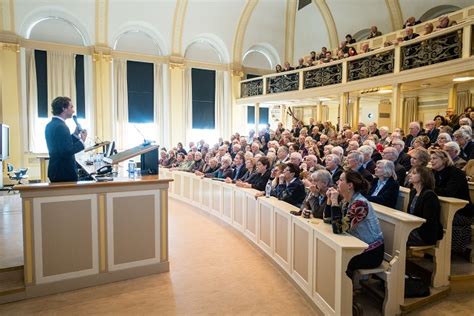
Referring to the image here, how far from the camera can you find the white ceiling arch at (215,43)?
1363 cm

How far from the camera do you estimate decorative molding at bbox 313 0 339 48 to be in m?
14.2

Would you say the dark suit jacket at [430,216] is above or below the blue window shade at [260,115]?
below

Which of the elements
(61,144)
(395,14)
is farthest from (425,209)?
(395,14)

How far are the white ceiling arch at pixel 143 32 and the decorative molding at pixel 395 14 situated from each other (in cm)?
808

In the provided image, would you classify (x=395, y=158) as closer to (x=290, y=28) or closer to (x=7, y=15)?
(x=7, y=15)

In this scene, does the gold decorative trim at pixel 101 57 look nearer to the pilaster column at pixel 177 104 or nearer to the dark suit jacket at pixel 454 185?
the pilaster column at pixel 177 104

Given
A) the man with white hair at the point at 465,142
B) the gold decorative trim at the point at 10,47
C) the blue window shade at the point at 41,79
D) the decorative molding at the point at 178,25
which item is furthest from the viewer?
the decorative molding at the point at 178,25

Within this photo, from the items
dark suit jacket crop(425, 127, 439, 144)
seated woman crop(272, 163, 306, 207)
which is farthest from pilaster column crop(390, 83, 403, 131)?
seated woman crop(272, 163, 306, 207)

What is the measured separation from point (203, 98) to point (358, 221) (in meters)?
11.8

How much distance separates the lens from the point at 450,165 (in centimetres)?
380

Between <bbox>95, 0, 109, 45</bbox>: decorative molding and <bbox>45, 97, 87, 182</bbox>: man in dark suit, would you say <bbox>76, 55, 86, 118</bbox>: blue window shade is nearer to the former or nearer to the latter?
<bbox>95, 0, 109, 45</bbox>: decorative molding

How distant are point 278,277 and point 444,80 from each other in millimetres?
7027

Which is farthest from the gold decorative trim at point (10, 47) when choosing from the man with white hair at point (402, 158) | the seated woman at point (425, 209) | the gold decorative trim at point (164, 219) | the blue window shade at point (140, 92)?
the seated woman at point (425, 209)

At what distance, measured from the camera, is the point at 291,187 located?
14.2 ft
